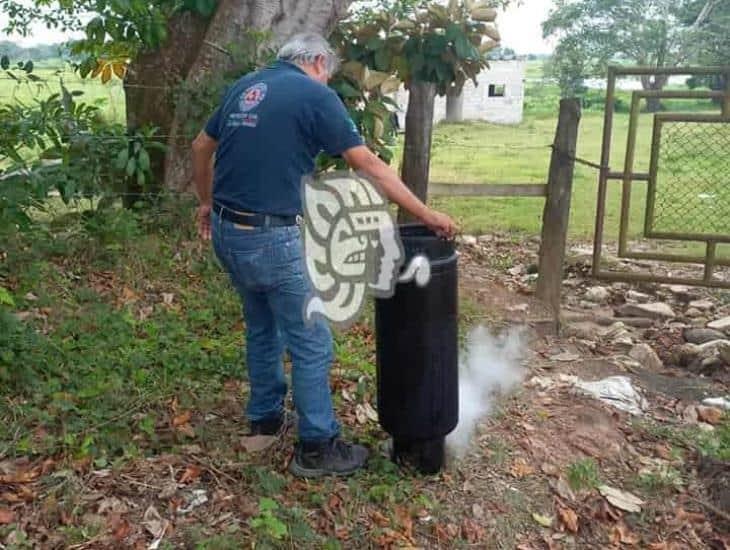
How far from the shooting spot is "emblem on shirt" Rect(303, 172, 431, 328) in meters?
3.65

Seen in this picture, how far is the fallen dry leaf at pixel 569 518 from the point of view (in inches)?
133

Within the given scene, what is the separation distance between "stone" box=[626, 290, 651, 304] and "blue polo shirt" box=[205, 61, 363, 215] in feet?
14.3

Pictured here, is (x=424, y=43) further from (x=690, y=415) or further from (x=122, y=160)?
(x=690, y=415)

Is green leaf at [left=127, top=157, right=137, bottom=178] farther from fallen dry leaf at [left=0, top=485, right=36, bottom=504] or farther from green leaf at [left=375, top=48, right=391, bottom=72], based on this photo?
fallen dry leaf at [left=0, top=485, right=36, bottom=504]

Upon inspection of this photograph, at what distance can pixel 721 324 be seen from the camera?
5895mm

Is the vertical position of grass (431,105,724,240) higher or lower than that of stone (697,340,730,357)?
higher

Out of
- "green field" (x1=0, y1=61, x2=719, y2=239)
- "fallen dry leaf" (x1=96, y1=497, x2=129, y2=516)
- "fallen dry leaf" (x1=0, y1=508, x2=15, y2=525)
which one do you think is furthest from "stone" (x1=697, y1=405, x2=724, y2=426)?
"fallen dry leaf" (x1=0, y1=508, x2=15, y2=525)

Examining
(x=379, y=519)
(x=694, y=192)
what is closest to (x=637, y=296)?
(x=694, y=192)

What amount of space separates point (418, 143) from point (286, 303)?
3539mm

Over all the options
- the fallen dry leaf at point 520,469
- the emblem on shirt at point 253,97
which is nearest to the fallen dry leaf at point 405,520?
the fallen dry leaf at point 520,469

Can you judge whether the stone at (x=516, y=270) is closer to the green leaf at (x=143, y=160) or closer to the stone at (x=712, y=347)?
the stone at (x=712, y=347)

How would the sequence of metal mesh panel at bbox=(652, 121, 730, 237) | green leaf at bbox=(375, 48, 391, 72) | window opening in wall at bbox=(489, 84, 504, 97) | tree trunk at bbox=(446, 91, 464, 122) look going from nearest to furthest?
green leaf at bbox=(375, 48, 391, 72) → metal mesh panel at bbox=(652, 121, 730, 237) → tree trunk at bbox=(446, 91, 464, 122) → window opening in wall at bbox=(489, 84, 504, 97)

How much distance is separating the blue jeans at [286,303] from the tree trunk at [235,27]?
2.66m

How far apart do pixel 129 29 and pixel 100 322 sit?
227 centimetres
